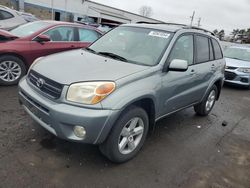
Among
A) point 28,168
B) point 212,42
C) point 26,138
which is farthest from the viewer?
point 212,42

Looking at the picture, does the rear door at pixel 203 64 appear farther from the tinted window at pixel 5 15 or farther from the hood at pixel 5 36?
the tinted window at pixel 5 15

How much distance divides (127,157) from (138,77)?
1066 millimetres

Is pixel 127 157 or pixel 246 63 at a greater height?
pixel 246 63

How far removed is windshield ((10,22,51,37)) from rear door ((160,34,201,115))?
12.1 feet

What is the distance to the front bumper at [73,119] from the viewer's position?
8.27 feet

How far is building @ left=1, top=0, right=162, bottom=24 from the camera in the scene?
3162 cm

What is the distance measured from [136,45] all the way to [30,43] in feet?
9.80

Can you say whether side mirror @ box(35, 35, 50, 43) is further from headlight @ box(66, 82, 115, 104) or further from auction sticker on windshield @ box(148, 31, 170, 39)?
headlight @ box(66, 82, 115, 104)

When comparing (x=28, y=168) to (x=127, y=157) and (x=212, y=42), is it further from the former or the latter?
(x=212, y=42)

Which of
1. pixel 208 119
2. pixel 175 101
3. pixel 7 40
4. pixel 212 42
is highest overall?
pixel 212 42

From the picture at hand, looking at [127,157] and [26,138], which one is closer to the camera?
[127,157]

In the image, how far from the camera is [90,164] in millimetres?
3021

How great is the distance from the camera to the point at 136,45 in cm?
364

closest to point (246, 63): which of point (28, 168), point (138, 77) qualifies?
point (138, 77)
